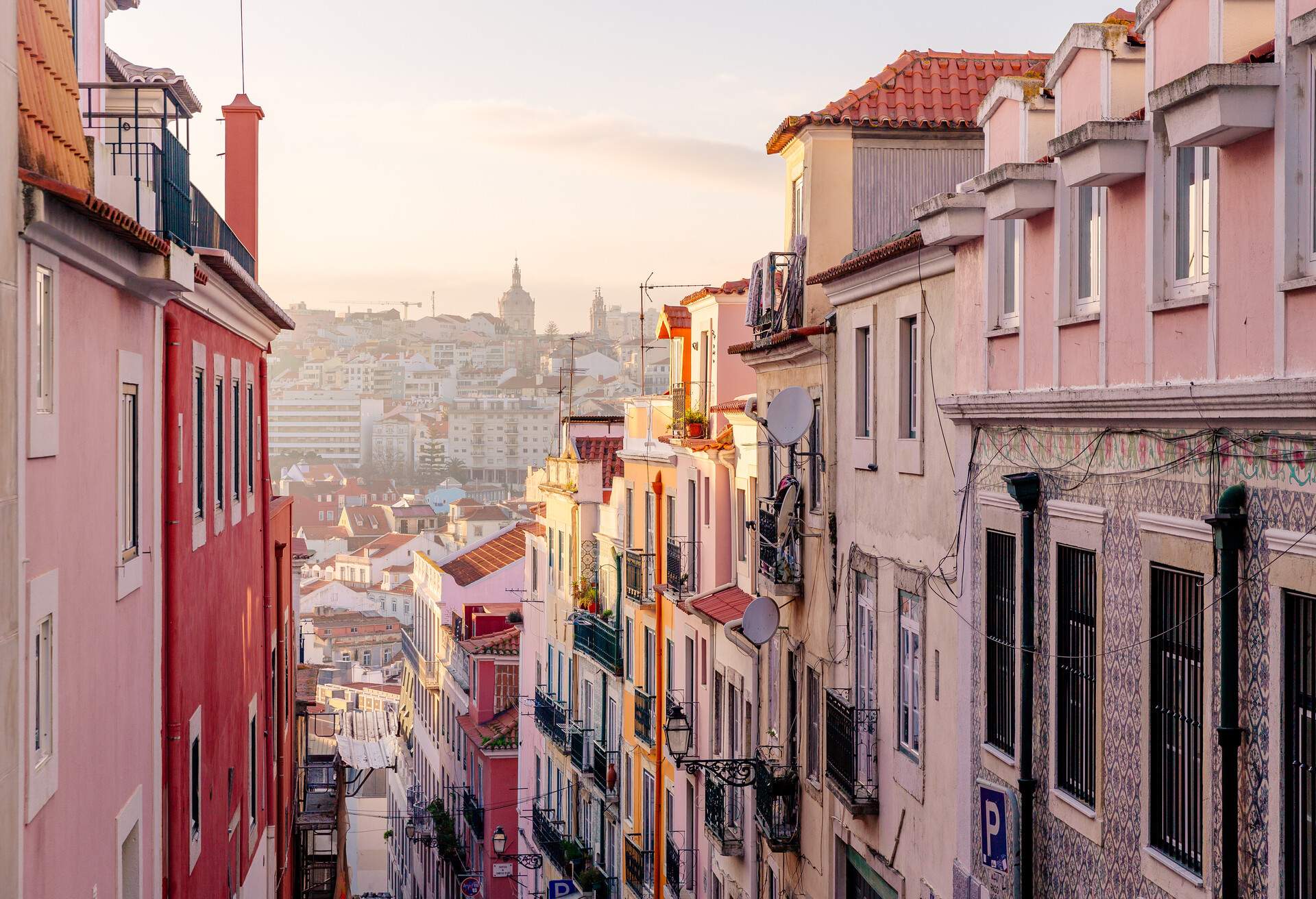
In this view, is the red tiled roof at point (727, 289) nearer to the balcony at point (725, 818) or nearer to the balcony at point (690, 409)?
the balcony at point (690, 409)

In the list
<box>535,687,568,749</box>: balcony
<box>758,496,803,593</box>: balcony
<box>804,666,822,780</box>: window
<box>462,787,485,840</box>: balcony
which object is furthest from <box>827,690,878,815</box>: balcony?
<box>462,787,485,840</box>: balcony

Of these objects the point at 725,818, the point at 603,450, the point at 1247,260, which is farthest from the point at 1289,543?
the point at 603,450

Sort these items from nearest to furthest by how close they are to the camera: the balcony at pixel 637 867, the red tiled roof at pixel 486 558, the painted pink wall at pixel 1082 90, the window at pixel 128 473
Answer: the painted pink wall at pixel 1082 90
the window at pixel 128 473
the balcony at pixel 637 867
the red tiled roof at pixel 486 558

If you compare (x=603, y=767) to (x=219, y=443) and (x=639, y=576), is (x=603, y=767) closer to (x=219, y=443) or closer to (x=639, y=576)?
(x=639, y=576)

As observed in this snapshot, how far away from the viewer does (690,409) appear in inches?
1118

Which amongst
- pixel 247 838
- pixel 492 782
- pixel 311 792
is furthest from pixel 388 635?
pixel 247 838

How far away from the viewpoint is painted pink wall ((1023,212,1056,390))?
1170 centimetres

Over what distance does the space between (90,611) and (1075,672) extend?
6725 mm

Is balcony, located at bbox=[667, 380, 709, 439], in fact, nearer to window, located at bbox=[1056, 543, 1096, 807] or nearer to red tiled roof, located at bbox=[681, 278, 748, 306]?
red tiled roof, located at bbox=[681, 278, 748, 306]

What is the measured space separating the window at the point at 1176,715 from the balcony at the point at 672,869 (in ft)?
60.0

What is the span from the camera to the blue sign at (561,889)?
34.5 metres

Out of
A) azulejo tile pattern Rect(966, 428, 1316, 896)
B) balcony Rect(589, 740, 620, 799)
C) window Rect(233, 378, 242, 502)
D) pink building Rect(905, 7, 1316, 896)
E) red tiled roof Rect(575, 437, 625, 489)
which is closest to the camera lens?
pink building Rect(905, 7, 1316, 896)

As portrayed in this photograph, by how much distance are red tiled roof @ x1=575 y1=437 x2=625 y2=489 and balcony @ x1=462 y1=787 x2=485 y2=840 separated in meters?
13.3

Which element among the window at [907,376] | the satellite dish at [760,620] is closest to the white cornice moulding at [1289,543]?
the window at [907,376]
